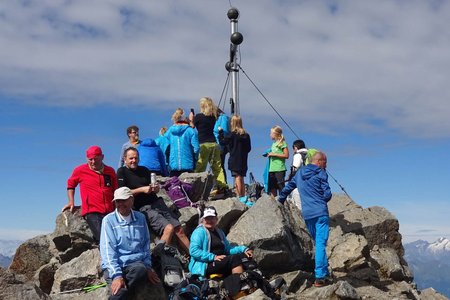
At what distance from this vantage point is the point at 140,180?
12359 millimetres

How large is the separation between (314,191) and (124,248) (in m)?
5.06

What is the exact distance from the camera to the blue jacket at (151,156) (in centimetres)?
1545

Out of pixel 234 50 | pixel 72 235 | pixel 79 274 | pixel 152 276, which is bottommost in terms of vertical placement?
pixel 152 276

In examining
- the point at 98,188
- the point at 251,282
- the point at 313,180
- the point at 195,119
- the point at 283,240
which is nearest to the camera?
the point at 251,282

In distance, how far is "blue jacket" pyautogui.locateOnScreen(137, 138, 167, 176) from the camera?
1545 centimetres

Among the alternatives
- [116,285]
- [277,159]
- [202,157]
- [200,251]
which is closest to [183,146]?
[202,157]

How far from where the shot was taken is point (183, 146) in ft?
58.7

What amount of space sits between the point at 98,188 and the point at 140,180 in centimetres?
95

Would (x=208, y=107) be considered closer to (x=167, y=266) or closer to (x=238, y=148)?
(x=238, y=148)

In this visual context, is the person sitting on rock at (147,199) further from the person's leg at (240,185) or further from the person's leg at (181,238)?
the person's leg at (240,185)

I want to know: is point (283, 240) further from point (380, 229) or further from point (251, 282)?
point (380, 229)

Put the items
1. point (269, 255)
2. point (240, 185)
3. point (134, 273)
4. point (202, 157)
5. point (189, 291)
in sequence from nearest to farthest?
point (134, 273)
point (189, 291)
point (269, 255)
point (240, 185)
point (202, 157)

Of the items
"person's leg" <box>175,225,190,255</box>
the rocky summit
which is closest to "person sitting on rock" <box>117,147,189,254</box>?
"person's leg" <box>175,225,190,255</box>

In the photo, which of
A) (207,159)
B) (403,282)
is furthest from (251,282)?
(207,159)
